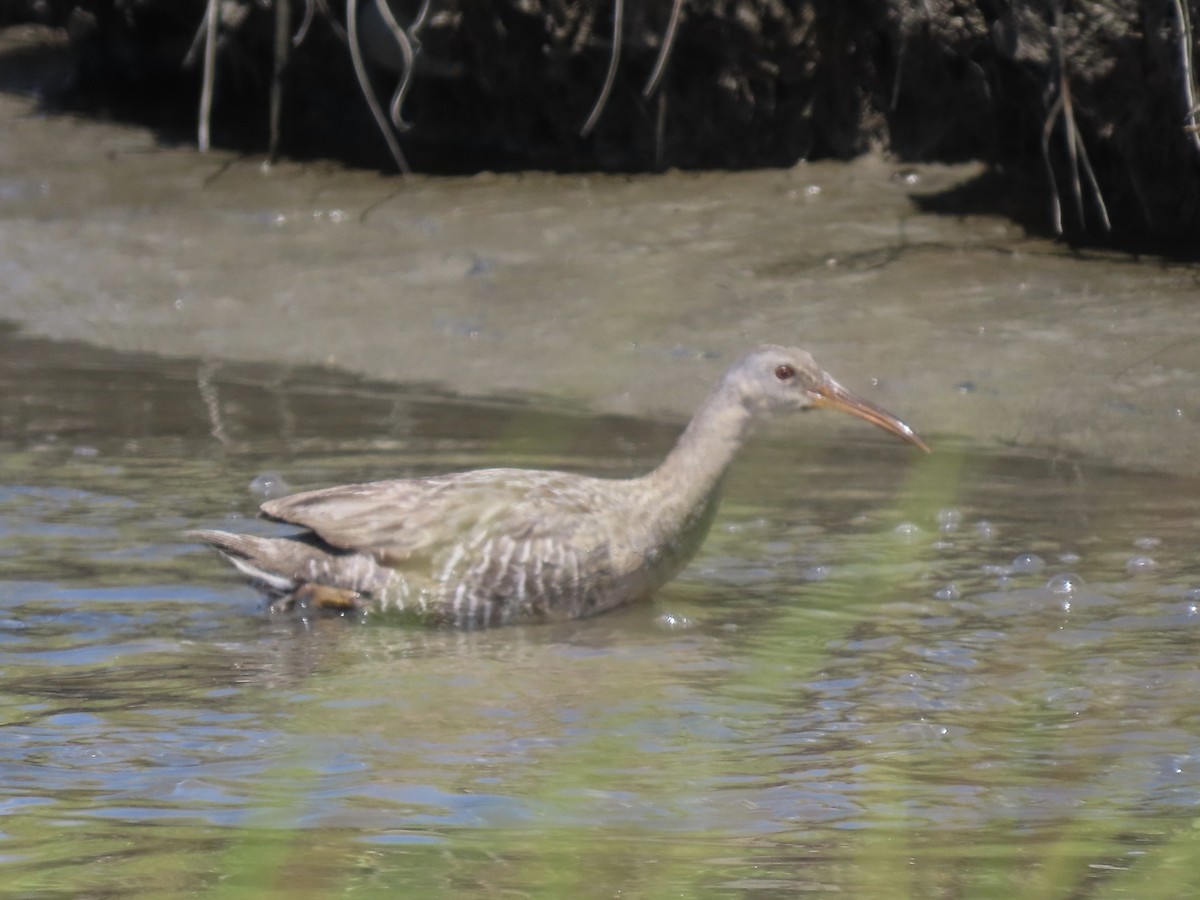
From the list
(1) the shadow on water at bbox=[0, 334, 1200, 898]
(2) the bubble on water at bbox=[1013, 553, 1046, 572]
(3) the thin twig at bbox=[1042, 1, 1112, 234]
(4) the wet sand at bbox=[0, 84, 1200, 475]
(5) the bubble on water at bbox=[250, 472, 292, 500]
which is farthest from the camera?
(3) the thin twig at bbox=[1042, 1, 1112, 234]

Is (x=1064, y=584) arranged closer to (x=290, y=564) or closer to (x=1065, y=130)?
(x=290, y=564)

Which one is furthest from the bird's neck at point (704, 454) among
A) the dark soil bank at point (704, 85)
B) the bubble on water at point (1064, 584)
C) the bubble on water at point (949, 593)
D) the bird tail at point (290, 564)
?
the dark soil bank at point (704, 85)

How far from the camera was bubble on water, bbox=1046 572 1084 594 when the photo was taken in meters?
6.35

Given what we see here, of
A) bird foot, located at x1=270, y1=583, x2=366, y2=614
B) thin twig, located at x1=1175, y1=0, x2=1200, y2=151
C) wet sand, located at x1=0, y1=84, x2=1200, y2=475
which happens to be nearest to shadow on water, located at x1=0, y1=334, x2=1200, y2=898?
bird foot, located at x1=270, y1=583, x2=366, y2=614

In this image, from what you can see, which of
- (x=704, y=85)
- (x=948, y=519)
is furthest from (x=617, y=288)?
(x=948, y=519)

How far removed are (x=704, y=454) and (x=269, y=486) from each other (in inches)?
76.1

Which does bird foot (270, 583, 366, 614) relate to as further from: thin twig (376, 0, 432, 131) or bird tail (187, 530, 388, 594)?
thin twig (376, 0, 432, 131)

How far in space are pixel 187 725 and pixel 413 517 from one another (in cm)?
162

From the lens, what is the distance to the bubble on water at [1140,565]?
653 cm

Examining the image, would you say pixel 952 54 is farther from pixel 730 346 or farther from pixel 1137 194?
pixel 730 346

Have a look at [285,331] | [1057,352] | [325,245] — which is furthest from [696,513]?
[325,245]

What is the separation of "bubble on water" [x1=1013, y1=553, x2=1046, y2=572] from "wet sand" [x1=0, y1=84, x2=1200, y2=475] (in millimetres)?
1352

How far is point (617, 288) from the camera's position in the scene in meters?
10.3

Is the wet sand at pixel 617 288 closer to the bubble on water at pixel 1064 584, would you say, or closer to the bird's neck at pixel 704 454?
the bubble on water at pixel 1064 584
